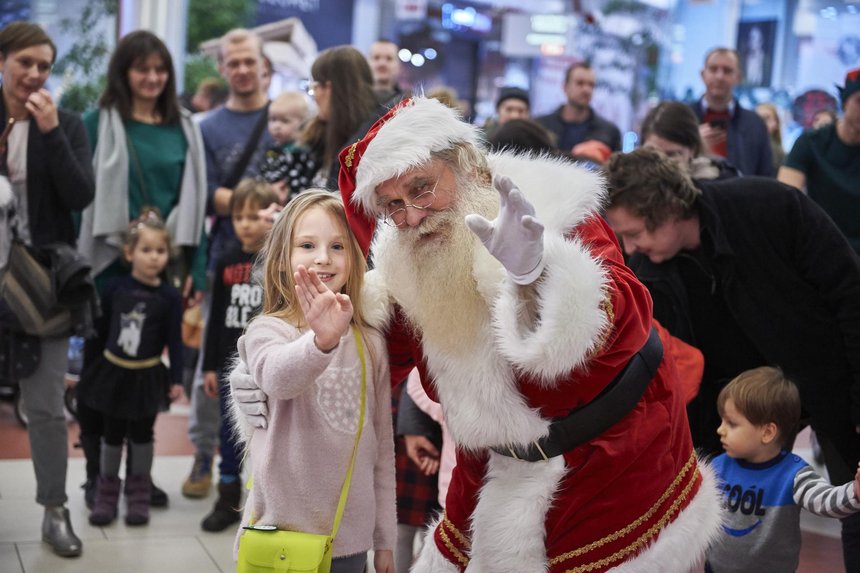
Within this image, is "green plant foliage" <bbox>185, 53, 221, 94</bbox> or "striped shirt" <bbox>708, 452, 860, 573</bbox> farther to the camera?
"green plant foliage" <bbox>185, 53, 221, 94</bbox>

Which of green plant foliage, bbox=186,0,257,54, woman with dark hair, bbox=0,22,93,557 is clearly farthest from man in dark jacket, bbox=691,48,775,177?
green plant foliage, bbox=186,0,257,54

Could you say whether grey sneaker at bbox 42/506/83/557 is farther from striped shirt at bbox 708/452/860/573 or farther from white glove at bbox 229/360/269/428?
striped shirt at bbox 708/452/860/573

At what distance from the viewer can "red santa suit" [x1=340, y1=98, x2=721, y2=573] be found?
6.79ft

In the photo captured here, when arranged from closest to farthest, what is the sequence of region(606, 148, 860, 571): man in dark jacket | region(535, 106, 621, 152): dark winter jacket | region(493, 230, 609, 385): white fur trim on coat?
region(493, 230, 609, 385): white fur trim on coat
region(606, 148, 860, 571): man in dark jacket
region(535, 106, 621, 152): dark winter jacket

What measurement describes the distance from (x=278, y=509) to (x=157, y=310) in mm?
2344

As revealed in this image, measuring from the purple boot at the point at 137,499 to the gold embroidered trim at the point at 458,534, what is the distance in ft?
7.92

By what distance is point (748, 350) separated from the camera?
10.8 feet

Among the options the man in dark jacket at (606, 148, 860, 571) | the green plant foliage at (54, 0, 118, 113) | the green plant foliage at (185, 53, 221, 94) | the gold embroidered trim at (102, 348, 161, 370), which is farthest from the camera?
the green plant foliage at (185, 53, 221, 94)

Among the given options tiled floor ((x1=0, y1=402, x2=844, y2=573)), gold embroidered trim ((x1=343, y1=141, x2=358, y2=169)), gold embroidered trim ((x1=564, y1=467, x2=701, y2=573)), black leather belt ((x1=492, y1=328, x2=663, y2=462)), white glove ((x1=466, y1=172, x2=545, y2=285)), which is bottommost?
tiled floor ((x1=0, y1=402, x2=844, y2=573))

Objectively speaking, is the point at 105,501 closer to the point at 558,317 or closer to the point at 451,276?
the point at 451,276

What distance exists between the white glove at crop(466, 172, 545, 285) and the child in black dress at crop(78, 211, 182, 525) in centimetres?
292

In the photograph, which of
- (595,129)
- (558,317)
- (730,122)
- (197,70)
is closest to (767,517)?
(558,317)

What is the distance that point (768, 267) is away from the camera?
118 inches

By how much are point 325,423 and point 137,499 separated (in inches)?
93.5
